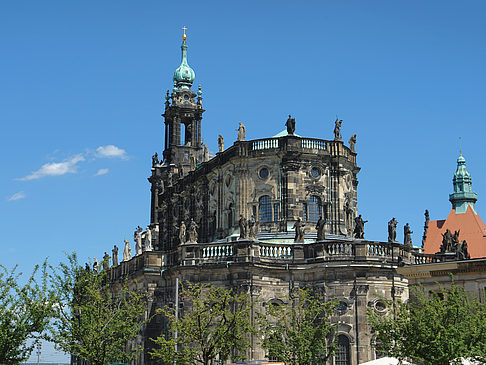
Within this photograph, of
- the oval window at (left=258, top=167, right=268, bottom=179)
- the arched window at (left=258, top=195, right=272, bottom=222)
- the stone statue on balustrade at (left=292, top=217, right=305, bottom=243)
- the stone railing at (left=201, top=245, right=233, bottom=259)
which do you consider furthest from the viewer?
the oval window at (left=258, top=167, right=268, bottom=179)

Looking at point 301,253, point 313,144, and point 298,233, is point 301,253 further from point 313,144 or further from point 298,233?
point 313,144

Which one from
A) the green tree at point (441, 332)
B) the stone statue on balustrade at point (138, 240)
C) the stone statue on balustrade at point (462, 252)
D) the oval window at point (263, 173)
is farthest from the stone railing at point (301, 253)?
the green tree at point (441, 332)

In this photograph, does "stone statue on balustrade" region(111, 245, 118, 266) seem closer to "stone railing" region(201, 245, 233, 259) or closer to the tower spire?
"stone railing" region(201, 245, 233, 259)

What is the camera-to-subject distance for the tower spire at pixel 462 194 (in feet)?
296

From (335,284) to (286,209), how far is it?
916cm

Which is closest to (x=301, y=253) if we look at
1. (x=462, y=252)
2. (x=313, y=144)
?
(x=313, y=144)

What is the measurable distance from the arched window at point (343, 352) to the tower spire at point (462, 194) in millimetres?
43660

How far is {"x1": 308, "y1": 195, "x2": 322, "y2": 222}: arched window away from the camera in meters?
59.7

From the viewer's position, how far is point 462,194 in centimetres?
9050

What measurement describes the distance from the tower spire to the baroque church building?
31473 millimetres

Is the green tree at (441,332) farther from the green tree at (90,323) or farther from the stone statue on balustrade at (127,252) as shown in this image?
the stone statue on balustrade at (127,252)

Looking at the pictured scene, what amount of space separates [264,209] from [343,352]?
14.1 metres

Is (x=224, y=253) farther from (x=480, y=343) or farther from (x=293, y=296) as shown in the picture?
(x=480, y=343)

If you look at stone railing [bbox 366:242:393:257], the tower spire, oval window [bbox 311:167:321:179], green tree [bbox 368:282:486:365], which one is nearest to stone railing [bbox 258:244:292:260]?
stone railing [bbox 366:242:393:257]
